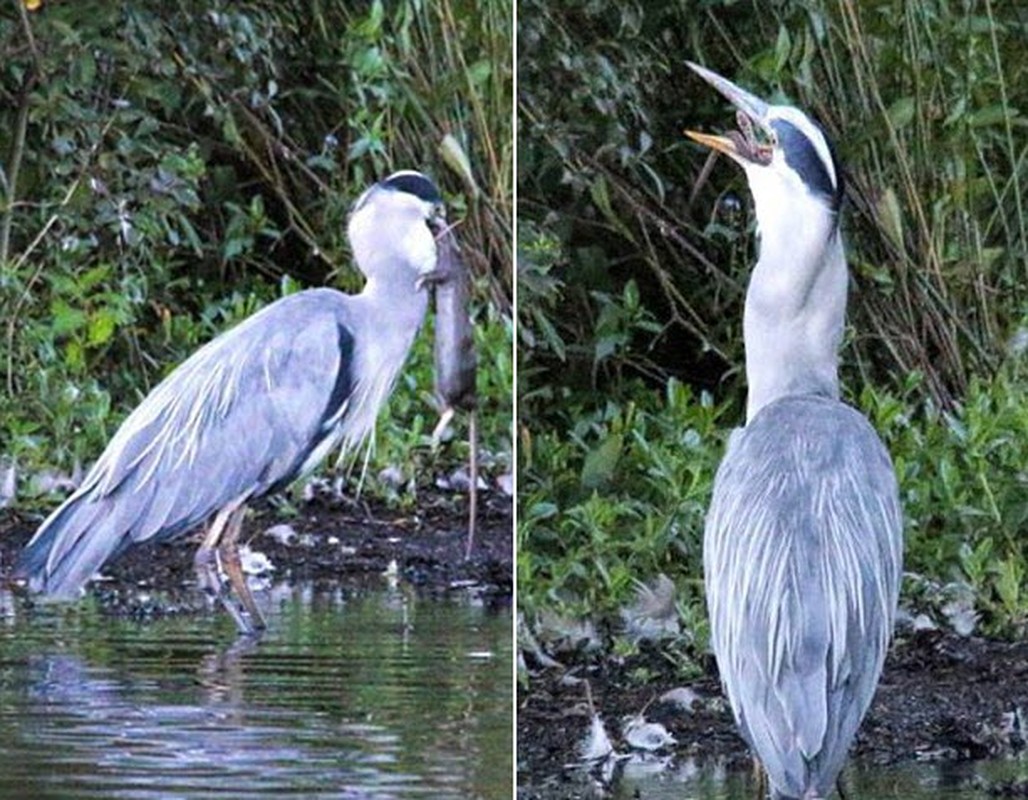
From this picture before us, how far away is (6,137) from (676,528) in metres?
1.17

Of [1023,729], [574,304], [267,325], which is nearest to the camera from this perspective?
[1023,729]

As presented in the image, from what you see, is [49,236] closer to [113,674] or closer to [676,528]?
[113,674]

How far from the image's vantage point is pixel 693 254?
326 cm

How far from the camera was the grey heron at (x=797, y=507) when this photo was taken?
9.61 feet

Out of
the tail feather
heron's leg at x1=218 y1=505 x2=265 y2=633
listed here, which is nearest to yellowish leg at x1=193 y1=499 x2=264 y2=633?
heron's leg at x1=218 y1=505 x2=265 y2=633

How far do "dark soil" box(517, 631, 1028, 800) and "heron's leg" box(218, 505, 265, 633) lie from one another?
43cm

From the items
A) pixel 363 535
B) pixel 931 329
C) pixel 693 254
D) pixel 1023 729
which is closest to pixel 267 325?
pixel 363 535

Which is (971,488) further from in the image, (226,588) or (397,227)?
(226,588)

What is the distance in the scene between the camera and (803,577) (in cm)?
302

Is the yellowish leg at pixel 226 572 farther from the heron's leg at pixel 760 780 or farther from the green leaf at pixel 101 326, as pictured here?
the heron's leg at pixel 760 780

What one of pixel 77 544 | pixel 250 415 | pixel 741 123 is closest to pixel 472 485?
pixel 250 415

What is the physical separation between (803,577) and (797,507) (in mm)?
100

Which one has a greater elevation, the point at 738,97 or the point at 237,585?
the point at 738,97

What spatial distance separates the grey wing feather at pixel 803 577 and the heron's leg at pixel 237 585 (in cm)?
68
